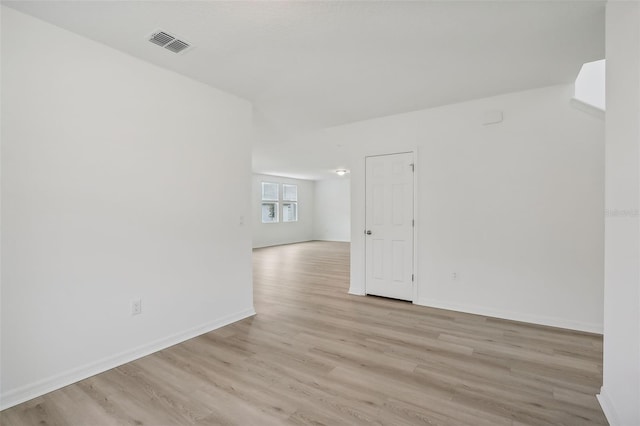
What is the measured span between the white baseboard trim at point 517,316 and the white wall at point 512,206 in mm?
10

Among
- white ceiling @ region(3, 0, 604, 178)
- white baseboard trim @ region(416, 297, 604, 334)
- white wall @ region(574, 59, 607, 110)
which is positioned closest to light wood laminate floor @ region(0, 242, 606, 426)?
white baseboard trim @ region(416, 297, 604, 334)

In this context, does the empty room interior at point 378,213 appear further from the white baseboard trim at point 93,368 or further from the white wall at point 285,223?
the white wall at point 285,223

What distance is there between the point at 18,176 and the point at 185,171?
3.96ft

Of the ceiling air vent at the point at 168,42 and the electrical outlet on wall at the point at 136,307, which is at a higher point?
the ceiling air vent at the point at 168,42

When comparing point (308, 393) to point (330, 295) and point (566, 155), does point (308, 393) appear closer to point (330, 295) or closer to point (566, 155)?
point (330, 295)

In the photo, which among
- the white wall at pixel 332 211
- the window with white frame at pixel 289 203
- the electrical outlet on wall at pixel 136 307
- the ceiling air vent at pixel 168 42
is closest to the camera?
the ceiling air vent at pixel 168 42

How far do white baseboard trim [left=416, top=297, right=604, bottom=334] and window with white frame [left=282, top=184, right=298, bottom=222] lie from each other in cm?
781

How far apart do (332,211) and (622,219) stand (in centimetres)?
1057

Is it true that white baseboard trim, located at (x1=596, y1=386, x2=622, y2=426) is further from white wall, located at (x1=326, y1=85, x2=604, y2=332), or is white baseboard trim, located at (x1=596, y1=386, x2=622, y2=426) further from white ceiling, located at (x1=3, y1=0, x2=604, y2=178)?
white ceiling, located at (x1=3, y1=0, x2=604, y2=178)

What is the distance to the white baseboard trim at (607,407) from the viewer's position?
168 cm

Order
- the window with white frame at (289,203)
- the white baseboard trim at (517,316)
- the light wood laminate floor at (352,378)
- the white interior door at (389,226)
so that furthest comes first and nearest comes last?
1. the window with white frame at (289,203)
2. the white interior door at (389,226)
3. the white baseboard trim at (517,316)
4. the light wood laminate floor at (352,378)

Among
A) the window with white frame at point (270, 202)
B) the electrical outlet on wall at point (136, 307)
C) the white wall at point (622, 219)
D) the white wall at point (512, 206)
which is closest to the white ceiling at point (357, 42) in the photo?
the white wall at point (512, 206)

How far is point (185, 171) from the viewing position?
9.82 feet

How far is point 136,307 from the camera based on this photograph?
2.61 m
